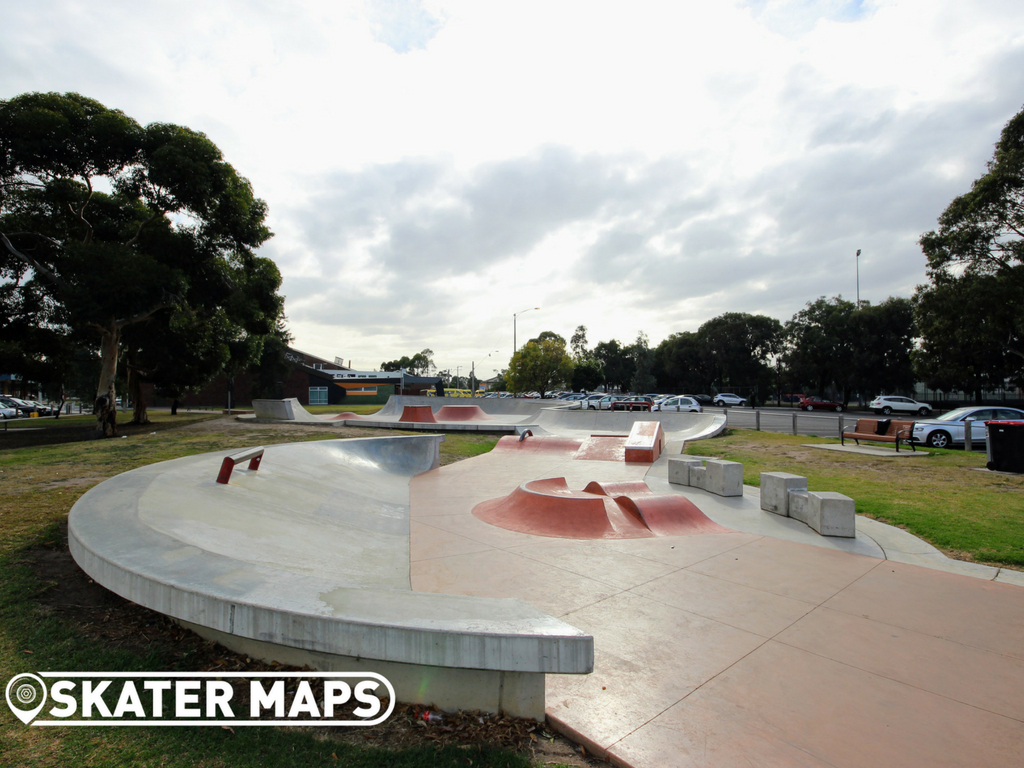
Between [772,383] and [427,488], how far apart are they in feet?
197

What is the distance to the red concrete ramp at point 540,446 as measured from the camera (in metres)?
15.3

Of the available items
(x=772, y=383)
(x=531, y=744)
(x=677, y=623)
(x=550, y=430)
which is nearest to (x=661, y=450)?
(x=550, y=430)

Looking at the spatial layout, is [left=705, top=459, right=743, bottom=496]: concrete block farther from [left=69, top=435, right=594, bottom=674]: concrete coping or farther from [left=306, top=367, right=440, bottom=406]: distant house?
[left=306, top=367, right=440, bottom=406]: distant house

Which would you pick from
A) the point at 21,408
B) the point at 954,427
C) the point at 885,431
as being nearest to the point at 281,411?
the point at 885,431

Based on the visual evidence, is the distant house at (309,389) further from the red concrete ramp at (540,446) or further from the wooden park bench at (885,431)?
the wooden park bench at (885,431)

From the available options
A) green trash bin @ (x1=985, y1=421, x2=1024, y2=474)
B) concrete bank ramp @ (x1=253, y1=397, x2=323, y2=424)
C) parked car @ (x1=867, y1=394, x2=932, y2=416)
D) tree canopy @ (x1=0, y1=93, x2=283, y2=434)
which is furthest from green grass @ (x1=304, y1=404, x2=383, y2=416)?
parked car @ (x1=867, y1=394, x2=932, y2=416)

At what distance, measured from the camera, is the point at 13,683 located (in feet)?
8.95

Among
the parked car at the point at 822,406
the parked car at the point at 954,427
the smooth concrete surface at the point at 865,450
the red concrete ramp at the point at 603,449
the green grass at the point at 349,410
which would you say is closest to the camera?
the smooth concrete surface at the point at 865,450

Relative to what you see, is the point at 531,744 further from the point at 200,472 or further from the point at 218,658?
the point at 200,472

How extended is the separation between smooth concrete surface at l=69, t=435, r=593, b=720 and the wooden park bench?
1382cm

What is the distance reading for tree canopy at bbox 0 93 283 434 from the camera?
16.6 meters
